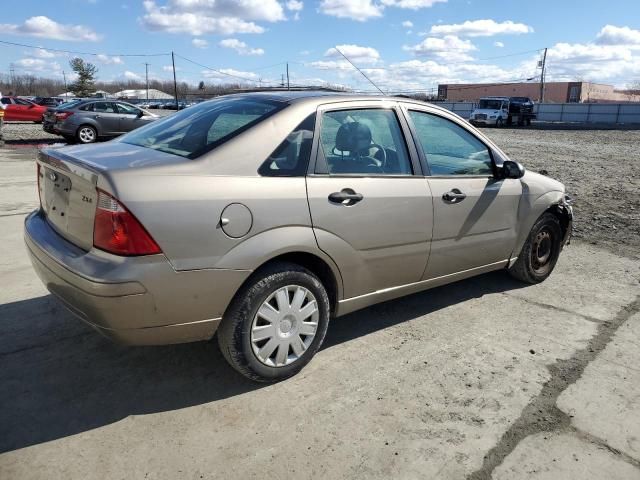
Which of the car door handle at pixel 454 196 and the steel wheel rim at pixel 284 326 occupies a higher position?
the car door handle at pixel 454 196

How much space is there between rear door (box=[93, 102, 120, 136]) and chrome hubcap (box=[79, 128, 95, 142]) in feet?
0.86

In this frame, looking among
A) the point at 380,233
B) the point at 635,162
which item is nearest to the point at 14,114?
the point at 635,162

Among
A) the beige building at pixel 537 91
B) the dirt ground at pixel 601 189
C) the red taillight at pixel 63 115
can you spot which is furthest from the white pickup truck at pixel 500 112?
the beige building at pixel 537 91

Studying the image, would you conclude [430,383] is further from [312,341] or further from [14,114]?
[14,114]

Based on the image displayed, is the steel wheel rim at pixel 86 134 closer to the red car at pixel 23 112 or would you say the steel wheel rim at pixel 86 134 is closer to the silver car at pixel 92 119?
the silver car at pixel 92 119

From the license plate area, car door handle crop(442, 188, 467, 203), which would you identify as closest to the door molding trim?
car door handle crop(442, 188, 467, 203)

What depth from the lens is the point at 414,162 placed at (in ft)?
12.3

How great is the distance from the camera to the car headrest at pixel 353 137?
343 cm

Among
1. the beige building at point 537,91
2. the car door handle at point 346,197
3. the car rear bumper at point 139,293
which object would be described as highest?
the beige building at point 537,91

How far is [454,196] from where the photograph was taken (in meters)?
3.88

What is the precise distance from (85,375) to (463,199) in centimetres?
284

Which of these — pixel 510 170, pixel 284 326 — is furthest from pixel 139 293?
pixel 510 170

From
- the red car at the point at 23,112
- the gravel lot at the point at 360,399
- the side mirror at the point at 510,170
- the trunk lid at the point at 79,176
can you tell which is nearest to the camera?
the gravel lot at the point at 360,399

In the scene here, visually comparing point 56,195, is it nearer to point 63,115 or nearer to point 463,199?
point 463,199
